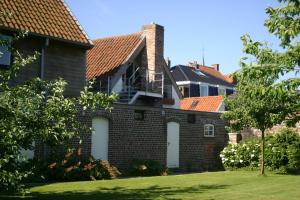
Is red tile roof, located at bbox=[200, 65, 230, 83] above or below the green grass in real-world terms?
above

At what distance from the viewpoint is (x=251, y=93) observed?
8445mm

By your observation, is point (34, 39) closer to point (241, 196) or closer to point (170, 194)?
point (170, 194)

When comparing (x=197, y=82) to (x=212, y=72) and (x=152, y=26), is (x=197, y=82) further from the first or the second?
(x=152, y=26)

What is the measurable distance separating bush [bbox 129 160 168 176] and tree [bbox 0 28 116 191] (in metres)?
10.2

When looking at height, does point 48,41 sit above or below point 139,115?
above

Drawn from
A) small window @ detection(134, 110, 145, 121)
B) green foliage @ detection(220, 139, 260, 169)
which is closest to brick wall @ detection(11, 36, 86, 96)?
small window @ detection(134, 110, 145, 121)

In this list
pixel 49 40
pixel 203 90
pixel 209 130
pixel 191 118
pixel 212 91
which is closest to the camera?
pixel 49 40

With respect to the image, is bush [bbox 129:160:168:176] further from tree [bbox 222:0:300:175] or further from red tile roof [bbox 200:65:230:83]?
red tile roof [bbox 200:65:230:83]

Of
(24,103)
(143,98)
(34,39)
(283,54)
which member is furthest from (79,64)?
(283,54)

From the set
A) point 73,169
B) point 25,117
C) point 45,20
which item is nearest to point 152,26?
point 45,20

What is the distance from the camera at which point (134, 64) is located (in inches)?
1187

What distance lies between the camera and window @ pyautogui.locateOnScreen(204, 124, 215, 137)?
2560 cm

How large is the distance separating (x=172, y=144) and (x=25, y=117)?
1489 cm

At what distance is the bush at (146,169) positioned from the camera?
20545 millimetres
